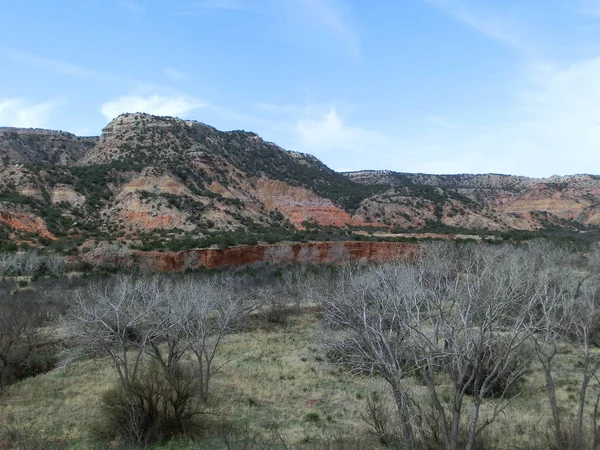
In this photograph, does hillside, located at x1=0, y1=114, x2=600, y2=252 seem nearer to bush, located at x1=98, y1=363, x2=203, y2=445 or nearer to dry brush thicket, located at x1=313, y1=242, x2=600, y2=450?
bush, located at x1=98, y1=363, x2=203, y2=445

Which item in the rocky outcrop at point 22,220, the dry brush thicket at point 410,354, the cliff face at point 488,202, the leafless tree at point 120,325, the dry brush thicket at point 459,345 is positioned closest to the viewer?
the dry brush thicket at point 459,345

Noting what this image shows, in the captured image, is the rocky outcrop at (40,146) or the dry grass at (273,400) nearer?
the dry grass at (273,400)

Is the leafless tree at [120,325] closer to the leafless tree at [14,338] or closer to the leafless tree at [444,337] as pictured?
the leafless tree at [14,338]

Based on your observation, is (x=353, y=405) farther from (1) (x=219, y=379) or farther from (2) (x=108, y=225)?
(2) (x=108, y=225)

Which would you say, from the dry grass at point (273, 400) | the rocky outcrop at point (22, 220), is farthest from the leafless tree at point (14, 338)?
the rocky outcrop at point (22, 220)

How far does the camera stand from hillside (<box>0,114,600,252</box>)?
55.2 meters

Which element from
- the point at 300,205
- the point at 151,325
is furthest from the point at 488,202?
the point at 151,325

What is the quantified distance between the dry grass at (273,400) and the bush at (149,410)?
1.73 feet

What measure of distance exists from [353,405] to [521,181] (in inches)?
5074

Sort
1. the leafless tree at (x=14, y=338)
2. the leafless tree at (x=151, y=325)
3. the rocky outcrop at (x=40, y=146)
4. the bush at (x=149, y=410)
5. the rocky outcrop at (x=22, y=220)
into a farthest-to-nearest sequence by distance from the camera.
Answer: the rocky outcrop at (x=40, y=146) → the rocky outcrop at (x=22, y=220) → the leafless tree at (x=14, y=338) → the leafless tree at (x=151, y=325) → the bush at (x=149, y=410)

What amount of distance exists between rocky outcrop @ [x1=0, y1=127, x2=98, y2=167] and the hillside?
262mm

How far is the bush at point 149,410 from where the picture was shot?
1278 cm

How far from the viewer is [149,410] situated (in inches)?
521

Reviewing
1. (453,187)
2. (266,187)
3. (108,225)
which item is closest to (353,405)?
(108,225)
